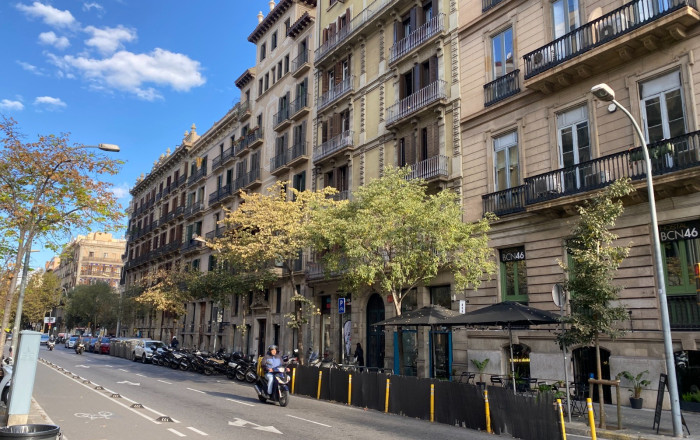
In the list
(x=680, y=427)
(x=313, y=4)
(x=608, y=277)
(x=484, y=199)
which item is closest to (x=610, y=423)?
(x=680, y=427)

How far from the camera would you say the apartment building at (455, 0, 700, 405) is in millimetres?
14922

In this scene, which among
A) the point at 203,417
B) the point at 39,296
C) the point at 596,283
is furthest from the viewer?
the point at 39,296

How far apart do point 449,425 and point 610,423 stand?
352 centimetres

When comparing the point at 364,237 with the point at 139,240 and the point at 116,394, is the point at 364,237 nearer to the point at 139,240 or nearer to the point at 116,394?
the point at 116,394

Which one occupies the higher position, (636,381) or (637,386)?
(636,381)

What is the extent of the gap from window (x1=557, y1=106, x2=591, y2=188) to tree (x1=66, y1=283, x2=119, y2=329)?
54.4 meters

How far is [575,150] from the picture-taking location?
18.1 meters

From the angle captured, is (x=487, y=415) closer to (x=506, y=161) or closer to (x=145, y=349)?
(x=506, y=161)

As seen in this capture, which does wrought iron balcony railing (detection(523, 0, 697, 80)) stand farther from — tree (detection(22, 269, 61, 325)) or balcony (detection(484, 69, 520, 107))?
tree (detection(22, 269, 61, 325))

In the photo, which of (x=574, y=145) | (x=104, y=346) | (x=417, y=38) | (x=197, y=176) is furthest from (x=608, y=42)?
(x=104, y=346)

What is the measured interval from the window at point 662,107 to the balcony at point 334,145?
1568cm

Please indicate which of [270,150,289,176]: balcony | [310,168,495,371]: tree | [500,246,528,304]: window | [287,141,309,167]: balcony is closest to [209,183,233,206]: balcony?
[270,150,289,176]: balcony

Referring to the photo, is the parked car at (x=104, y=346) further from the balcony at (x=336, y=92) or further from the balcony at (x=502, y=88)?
the balcony at (x=502, y=88)

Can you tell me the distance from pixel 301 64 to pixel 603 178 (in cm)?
2409
